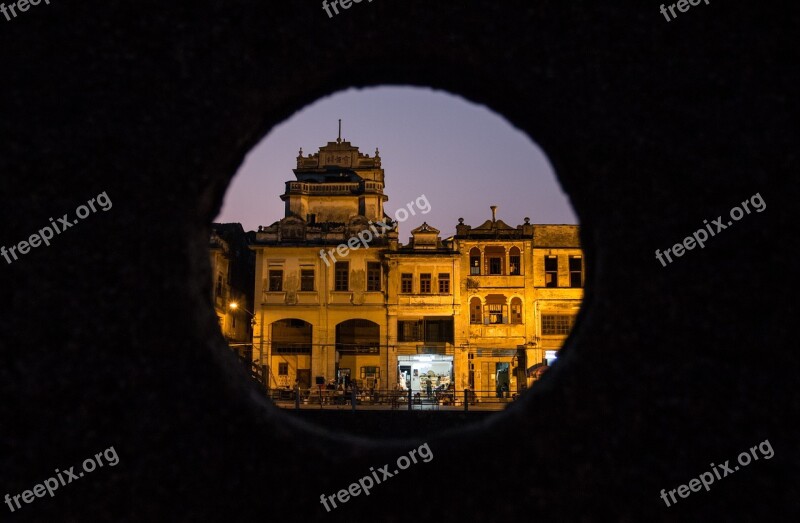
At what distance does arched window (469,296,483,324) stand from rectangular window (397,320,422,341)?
8.39 ft

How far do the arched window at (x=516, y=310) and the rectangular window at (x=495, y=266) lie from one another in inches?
61.8

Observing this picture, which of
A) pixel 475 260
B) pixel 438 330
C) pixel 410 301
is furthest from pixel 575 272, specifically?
pixel 410 301

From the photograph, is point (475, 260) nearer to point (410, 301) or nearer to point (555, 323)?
point (410, 301)

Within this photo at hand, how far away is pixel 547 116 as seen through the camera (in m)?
1.78

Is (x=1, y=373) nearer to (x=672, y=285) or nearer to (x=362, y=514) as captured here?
(x=362, y=514)

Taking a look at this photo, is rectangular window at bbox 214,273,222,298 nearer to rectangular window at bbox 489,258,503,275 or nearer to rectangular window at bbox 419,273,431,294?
rectangular window at bbox 419,273,431,294

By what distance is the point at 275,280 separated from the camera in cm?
3045

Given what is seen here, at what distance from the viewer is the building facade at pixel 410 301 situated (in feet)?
96.4

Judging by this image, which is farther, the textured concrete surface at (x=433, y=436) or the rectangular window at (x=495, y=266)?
the rectangular window at (x=495, y=266)

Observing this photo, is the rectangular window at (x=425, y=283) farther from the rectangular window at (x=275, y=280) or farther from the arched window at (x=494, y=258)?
the rectangular window at (x=275, y=280)

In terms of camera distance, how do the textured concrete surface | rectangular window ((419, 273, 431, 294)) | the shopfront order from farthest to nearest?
rectangular window ((419, 273, 431, 294)) < the shopfront < the textured concrete surface

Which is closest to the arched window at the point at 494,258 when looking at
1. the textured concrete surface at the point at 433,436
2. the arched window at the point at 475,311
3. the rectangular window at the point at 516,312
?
the arched window at the point at 475,311

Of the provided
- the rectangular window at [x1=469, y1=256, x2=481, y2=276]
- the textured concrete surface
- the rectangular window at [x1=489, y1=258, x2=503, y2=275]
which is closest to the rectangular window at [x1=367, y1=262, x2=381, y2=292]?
the rectangular window at [x1=469, y1=256, x2=481, y2=276]

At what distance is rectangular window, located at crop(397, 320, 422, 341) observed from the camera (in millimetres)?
29859
